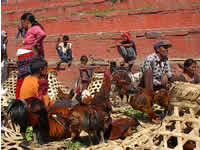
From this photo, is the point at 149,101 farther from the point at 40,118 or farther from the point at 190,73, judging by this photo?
the point at 40,118

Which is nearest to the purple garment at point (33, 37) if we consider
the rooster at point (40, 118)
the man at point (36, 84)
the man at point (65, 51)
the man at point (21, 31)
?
the man at point (21, 31)

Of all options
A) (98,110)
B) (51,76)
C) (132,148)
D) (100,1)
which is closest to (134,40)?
(100,1)

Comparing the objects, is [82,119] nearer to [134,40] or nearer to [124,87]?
[124,87]

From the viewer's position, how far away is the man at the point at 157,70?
425 cm

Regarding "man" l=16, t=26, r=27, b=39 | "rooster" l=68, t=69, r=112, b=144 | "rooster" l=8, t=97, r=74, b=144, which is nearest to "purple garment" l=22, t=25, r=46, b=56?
"man" l=16, t=26, r=27, b=39

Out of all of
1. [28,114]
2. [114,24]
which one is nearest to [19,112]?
[28,114]

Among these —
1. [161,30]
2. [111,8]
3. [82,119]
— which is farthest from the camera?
[111,8]

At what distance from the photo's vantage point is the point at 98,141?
289cm

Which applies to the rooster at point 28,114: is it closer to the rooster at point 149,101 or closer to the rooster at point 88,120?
the rooster at point 88,120

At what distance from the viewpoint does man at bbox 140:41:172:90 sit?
167 inches

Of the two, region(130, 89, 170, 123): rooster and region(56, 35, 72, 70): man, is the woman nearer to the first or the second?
region(130, 89, 170, 123): rooster

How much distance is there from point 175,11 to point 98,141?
19.8ft

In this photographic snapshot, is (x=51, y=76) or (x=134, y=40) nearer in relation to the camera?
(x=51, y=76)

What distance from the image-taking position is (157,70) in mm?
4367
